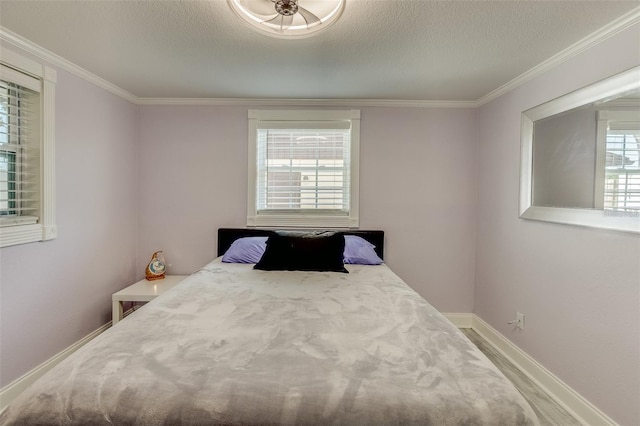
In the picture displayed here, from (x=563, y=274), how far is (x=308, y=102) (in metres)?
2.61

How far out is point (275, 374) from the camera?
110 centimetres

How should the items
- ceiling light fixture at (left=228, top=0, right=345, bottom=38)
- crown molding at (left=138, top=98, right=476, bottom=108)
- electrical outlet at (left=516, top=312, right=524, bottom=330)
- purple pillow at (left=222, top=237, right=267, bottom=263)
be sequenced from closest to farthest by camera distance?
ceiling light fixture at (left=228, top=0, right=345, bottom=38) < electrical outlet at (left=516, top=312, right=524, bottom=330) < purple pillow at (left=222, top=237, right=267, bottom=263) < crown molding at (left=138, top=98, right=476, bottom=108)

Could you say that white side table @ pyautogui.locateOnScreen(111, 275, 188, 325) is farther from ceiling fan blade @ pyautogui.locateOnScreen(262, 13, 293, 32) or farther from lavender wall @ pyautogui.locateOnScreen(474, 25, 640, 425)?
lavender wall @ pyautogui.locateOnScreen(474, 25, 640, 425)

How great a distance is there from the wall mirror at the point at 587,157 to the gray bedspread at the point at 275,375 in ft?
3.98

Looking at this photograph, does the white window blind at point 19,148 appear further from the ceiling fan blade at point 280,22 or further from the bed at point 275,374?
the ceiling fan blade at point 280,22

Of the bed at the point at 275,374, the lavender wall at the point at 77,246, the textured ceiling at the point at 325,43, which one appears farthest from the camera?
the lavender wall at the point at 77,246

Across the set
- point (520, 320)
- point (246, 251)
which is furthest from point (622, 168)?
point (246, 251)

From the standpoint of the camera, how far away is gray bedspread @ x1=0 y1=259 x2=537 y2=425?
38.5 inches

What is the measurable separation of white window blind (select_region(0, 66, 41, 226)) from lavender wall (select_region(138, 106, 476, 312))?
1113mm

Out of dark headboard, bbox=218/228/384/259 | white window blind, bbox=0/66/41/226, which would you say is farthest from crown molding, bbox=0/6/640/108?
dark headboard, bbox=218/228/384/259

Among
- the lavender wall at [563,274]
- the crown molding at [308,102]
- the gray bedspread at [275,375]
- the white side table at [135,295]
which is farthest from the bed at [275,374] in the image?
the crown molding at [308,102]

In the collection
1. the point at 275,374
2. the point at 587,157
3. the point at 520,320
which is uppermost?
the point at 587,157

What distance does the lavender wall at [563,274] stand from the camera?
67.1 inches

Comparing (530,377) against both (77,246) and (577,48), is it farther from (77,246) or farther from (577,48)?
(77,246)
